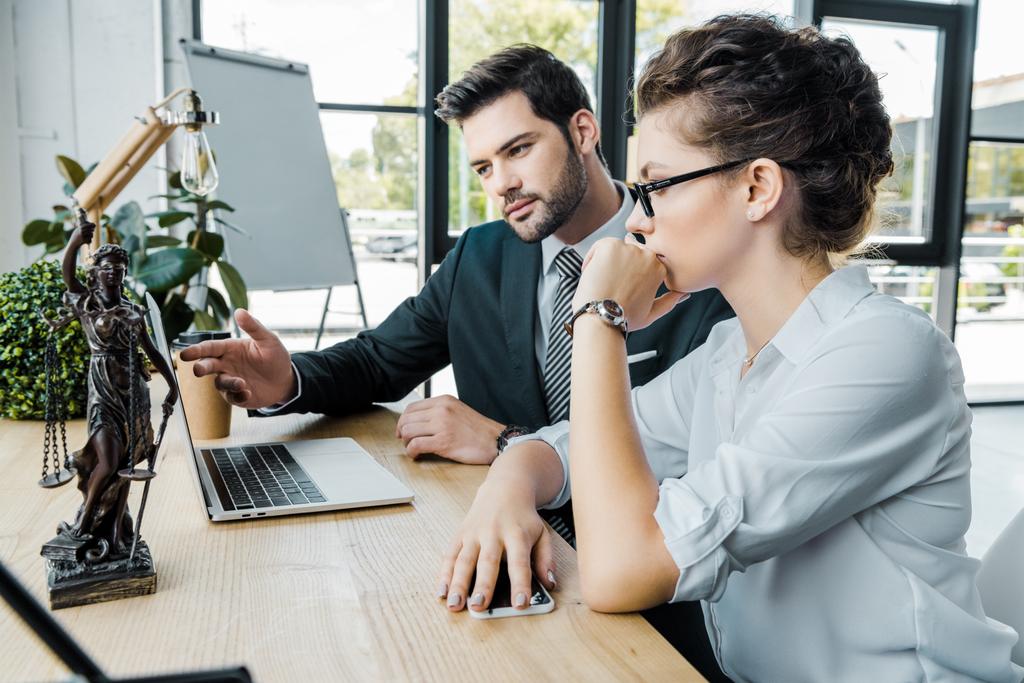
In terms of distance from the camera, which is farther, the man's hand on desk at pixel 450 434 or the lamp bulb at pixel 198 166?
the lamp bulb at pixel 198 166

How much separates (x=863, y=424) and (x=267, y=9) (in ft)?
12.3

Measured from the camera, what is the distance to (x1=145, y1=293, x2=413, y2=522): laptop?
39.0 inches

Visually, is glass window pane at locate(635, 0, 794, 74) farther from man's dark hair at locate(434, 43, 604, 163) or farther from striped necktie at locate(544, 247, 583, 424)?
striped necktie at locate(544, 247, 583, 424)

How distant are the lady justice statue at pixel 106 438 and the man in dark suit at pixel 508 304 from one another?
0.63 meters

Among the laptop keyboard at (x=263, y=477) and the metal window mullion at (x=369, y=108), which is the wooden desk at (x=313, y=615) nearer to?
the laptop keyboard at (x=263, y=477)

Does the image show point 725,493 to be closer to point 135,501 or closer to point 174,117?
point 135,501

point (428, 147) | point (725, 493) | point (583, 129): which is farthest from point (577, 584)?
point (428, 147)

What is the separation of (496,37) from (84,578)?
387cm

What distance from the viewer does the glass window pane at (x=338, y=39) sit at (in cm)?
384

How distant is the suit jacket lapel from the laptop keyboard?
1.63 ft

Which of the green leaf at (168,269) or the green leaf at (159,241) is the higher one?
the green leaf at (159,241)

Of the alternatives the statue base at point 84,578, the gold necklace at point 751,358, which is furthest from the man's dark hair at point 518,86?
the statue base at point 84,578

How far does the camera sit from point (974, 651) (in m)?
0.86

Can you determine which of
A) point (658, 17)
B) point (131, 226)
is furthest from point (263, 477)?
point (658, 17)
